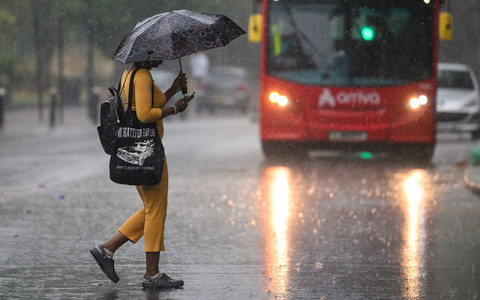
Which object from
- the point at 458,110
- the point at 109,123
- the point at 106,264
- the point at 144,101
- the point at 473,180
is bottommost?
the point at 473,180

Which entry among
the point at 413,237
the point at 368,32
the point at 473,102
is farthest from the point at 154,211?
the point at 473,102

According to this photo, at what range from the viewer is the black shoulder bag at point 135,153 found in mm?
6902

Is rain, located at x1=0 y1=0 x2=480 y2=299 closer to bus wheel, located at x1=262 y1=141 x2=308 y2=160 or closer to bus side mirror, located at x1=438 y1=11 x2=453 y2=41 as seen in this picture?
bus wheel, located at x1=262 y1=141 x2=308 y2=160

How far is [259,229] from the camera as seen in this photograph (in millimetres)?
9766

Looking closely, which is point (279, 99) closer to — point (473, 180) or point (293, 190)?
point (293, 190)

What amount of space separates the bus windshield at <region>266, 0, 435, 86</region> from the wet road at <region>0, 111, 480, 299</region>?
4.76ft

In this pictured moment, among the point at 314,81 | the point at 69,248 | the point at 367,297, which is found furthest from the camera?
the point at 314,81

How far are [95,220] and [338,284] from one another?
379 centimetres

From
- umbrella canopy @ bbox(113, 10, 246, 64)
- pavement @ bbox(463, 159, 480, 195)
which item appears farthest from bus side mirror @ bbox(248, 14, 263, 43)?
umbrella canopy @ bbox(113, 10, 246, 64)

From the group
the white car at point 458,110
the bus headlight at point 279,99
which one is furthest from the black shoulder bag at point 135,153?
the white car at point 458,110

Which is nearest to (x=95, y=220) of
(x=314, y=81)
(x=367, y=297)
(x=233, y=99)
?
(x=367, y=297)

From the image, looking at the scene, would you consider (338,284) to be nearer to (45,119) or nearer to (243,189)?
(243,189)

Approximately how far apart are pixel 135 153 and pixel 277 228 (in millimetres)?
3168

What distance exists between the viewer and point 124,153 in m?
6.94
